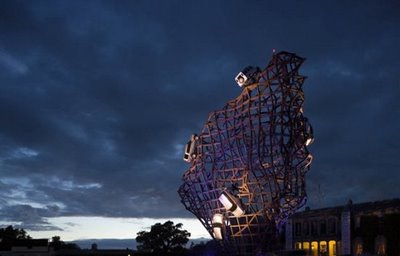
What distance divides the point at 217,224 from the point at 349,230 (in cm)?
2990

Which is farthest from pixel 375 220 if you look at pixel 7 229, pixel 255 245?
pixel 7 229

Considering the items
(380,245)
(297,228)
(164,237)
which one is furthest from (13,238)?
(380,245)

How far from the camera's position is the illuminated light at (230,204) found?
1942 inches

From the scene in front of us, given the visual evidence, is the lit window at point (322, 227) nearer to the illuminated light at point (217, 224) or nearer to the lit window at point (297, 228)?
the lit window at point (297, 228)

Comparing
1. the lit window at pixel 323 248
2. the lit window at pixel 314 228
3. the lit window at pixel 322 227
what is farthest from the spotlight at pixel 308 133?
the lit window at pixel 314 228

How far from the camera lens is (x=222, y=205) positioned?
171 ft

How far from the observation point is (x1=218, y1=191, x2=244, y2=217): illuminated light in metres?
49.3

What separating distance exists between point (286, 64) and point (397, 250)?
32.9 m

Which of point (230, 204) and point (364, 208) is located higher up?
point (364, 208)

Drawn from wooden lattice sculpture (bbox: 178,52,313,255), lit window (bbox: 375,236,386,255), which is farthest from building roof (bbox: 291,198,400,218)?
wooden lattice sculpture (bbox: 178,52,313,255)

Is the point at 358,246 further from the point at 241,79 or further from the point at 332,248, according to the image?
the point at 241,79

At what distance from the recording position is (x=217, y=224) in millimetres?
52031

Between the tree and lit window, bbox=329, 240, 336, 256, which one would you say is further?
the tree

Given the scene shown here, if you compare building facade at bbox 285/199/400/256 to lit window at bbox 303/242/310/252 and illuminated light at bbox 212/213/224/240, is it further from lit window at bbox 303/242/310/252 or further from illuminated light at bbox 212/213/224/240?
illuminated light at bbox 212/213/224/240
